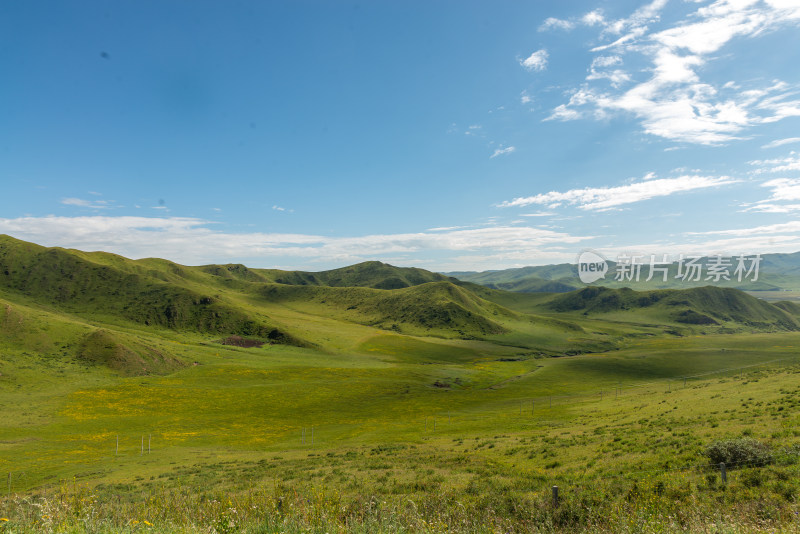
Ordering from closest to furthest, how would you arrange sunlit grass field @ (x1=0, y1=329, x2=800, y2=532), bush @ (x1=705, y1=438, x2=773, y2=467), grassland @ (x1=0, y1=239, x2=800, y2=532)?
grassland @ (x1=0, y1=239, x2=800, y2=532) → sunlit grass field @ (x1=0, y1=329, x2=800, y2=532) → bush @ (x1=705, y1=438, x2=773, y2=467)

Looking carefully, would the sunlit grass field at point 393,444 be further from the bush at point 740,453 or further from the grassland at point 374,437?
the bush at point 740,453

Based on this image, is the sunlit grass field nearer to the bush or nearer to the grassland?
the grassland

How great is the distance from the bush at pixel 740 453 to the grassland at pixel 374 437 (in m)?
0.62

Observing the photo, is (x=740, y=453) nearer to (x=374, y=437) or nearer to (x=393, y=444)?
(x=393, y=444)

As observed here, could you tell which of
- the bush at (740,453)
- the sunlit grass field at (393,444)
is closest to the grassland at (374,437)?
the sunlit grass field at (393,444)

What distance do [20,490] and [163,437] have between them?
27.2 meters

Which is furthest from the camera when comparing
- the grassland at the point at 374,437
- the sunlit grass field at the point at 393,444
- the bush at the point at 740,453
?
the bush at the point at 740,453

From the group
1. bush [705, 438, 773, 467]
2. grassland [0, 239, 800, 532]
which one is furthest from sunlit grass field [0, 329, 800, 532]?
bush [705, 438, 773, 467]

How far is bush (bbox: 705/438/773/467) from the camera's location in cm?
1740

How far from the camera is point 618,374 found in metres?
123

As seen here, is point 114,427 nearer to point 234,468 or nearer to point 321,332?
point 234,468

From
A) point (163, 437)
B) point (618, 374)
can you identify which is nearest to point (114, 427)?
point (163, 437)

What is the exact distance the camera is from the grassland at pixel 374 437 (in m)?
13.2

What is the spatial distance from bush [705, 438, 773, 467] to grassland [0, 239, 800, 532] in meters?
0.62
